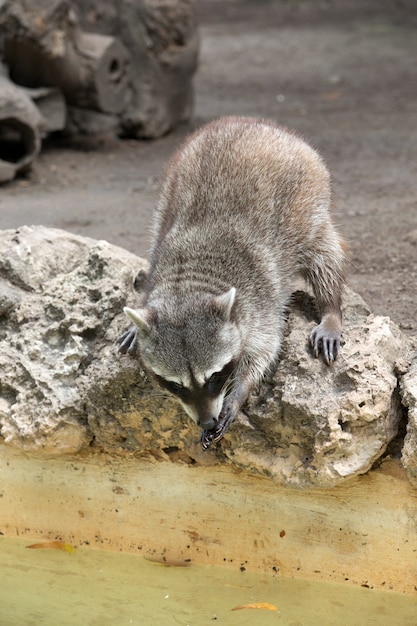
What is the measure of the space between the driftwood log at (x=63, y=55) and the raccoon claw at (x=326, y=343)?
6.38 m

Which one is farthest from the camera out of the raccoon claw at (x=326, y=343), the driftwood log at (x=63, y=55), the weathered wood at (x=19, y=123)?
the driftwood log at (x=63, y=55)

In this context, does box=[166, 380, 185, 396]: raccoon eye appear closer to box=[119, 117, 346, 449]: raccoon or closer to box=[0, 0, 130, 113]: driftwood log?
box=[119, 117, 346, 449]: raccoon

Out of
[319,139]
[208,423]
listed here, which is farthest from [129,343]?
[319,139]

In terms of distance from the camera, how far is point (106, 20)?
11.2 metres

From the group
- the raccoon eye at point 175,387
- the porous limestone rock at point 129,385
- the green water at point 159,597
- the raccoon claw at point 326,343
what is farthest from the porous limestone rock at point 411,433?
the raccoon eye at point 175,387

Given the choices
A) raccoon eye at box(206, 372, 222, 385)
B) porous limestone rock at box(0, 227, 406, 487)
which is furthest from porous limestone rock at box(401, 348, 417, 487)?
raccoon eye at box(206, 372, 222, 385)

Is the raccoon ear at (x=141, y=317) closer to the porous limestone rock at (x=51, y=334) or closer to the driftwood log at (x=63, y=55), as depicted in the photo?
the porous limestone rock at (x=51, y=334)

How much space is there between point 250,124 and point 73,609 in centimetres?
288

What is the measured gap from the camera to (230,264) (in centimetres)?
477

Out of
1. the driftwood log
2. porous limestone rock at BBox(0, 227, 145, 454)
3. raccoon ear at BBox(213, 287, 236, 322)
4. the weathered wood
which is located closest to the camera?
raccoon ear at BBox(213, 287, 236, 322)

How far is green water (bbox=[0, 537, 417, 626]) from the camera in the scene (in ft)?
15.0

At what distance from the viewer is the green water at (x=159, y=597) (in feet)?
15.0

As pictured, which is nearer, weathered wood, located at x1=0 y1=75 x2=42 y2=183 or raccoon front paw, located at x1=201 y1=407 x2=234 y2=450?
raccoon front paw, located at x1=201 y1=407 x2=234 y2=450

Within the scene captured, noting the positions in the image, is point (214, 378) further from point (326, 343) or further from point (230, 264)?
point (230, 264)
